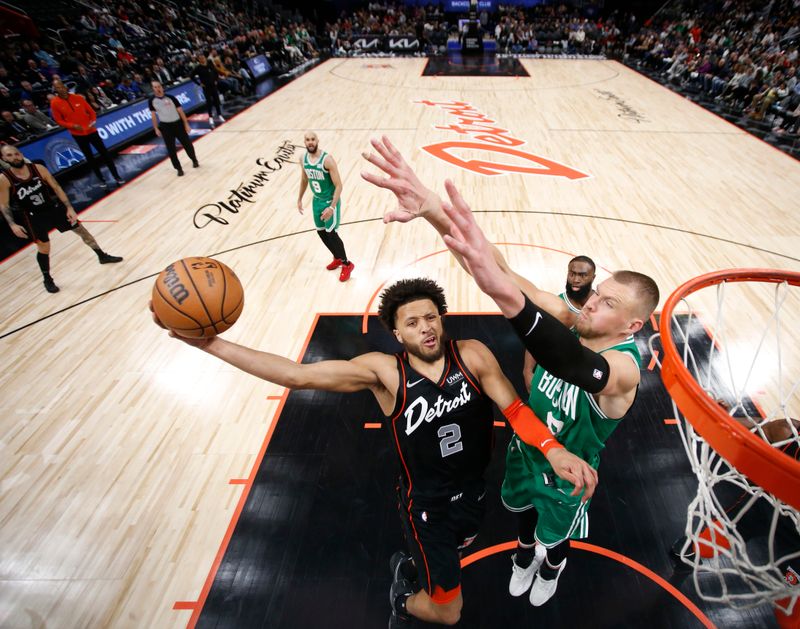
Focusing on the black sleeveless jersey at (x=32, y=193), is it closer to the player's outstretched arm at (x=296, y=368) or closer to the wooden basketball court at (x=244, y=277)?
the wooden basketball court at (x=244, y=277)

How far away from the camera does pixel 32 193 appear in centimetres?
528

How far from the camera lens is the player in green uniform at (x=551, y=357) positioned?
5.02ft

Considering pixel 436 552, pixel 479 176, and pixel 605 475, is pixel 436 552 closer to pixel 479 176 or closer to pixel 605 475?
pixel 605 475

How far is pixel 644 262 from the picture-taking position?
6.02 meters

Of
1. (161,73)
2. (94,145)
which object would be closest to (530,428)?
(94,145)

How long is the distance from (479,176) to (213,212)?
16.5ft

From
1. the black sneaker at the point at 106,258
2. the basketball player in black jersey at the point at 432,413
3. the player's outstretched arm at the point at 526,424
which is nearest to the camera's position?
the player's outstretched arm at the point at 526,424

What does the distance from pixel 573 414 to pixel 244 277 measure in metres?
4.89

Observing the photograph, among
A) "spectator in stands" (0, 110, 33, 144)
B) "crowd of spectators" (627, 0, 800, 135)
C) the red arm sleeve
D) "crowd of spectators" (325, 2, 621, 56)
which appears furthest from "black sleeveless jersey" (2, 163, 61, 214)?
"crowd of spectators" (325, 2, 621, 56)

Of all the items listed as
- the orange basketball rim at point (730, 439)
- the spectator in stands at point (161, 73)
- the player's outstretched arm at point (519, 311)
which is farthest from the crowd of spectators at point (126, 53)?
the orange basketball rim at point (730, 439)

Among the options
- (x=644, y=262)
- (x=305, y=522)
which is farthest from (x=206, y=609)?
(x=644, y=262)

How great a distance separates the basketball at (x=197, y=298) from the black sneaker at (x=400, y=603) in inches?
73.7

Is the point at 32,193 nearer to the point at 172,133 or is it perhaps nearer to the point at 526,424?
the point at 172,133

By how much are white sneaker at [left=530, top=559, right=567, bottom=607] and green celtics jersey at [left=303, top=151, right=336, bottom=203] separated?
445cm
